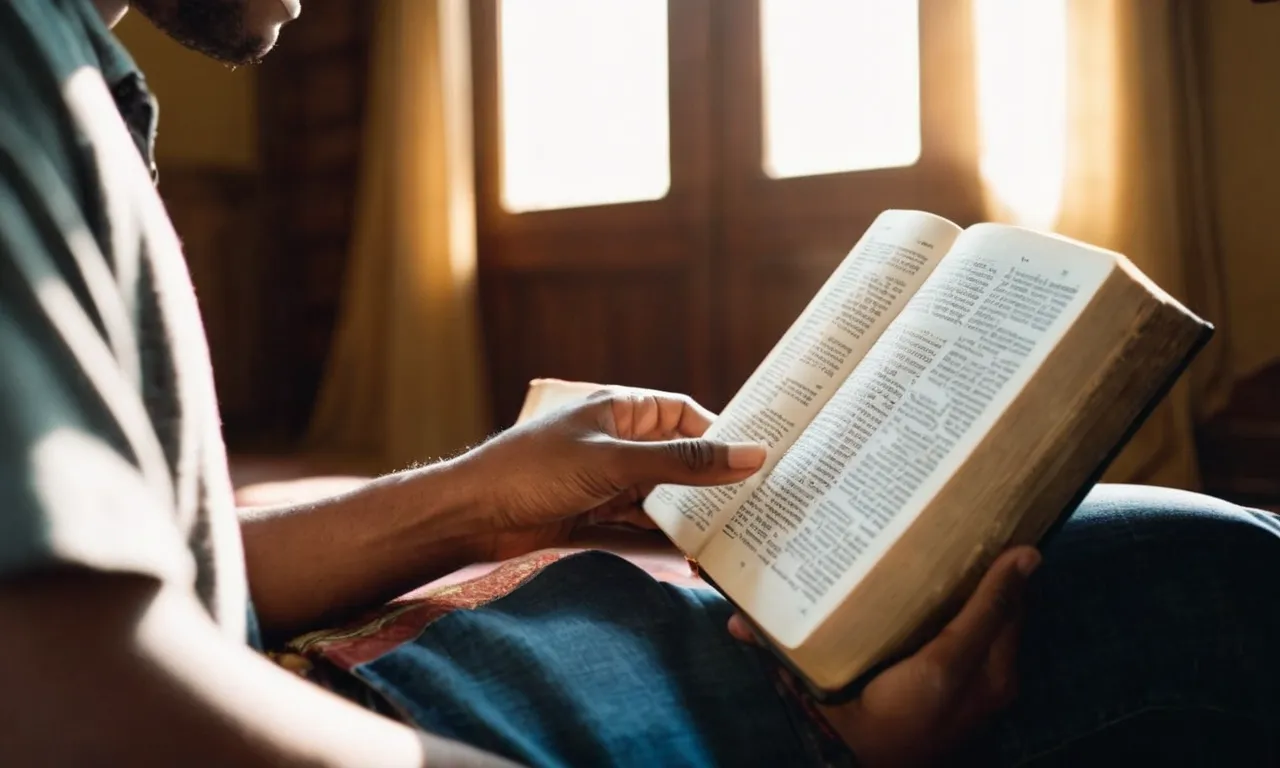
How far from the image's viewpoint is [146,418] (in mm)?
357

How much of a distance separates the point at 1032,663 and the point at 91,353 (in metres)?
0.49

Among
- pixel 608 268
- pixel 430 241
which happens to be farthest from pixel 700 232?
pixel 430 241

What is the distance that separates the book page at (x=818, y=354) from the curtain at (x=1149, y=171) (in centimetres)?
133

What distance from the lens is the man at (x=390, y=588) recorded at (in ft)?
1.03

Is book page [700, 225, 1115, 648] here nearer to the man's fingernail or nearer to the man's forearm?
the man's fingernail

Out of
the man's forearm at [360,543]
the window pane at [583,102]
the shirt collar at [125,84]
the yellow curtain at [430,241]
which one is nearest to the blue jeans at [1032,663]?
the man's forearm at [360,543]

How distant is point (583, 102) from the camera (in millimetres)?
2955

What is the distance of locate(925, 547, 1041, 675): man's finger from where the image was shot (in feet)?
1.70

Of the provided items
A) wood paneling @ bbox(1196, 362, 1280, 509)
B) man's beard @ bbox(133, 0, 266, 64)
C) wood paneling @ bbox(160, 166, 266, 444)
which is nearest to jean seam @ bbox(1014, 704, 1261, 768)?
man's beard @ bbox(133, 0, 266, 64)

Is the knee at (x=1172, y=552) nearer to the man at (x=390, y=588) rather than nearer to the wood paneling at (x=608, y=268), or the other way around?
the man at (x=390, y=588)

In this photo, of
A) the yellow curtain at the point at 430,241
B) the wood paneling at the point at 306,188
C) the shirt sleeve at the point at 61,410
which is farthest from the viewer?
the wood paneling at the point at 306,188

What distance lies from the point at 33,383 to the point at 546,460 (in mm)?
435

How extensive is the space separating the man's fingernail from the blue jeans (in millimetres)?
88

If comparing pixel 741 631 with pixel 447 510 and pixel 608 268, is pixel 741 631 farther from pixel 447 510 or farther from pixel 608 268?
pixel 608 268
